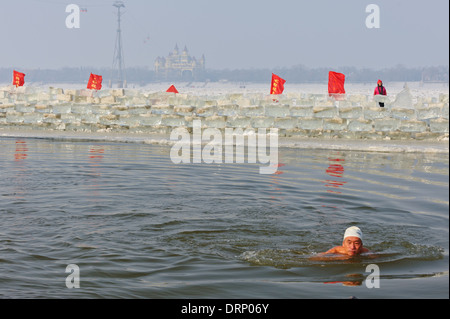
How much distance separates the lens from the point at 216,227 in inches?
338

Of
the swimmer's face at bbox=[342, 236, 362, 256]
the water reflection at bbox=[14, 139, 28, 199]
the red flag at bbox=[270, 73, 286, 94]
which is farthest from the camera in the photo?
the red flag at bbox=[270, 73, 286, 94]

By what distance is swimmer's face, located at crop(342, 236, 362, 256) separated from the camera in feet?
22.7

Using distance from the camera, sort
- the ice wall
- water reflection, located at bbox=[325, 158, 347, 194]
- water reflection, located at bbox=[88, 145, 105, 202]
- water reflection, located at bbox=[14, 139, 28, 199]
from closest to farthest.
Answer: water reflection, located at bbox=[14, 139, 28, 199] → water reflection, located at bbox=[88, 145, 105, 202] → water reflection, located at bbox=[325, 158, 347, 194] → the ice wall

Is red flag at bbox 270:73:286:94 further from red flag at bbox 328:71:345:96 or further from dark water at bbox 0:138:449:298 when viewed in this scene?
dark water at bbox 0:138:449:298

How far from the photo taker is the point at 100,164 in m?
14.2

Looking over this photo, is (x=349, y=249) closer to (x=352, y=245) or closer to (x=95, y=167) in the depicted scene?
(x=352, y=245)

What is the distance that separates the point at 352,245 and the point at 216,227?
2.28m

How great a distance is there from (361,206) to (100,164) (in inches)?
264

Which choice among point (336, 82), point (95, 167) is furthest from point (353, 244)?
point (336, 82)

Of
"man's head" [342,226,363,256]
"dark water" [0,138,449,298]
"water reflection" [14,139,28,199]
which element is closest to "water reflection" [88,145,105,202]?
"dark water" [0,138,449,298]

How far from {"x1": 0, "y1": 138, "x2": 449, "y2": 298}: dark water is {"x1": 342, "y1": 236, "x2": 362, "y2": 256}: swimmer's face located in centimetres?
10

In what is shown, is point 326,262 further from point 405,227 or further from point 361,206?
point 361,206
